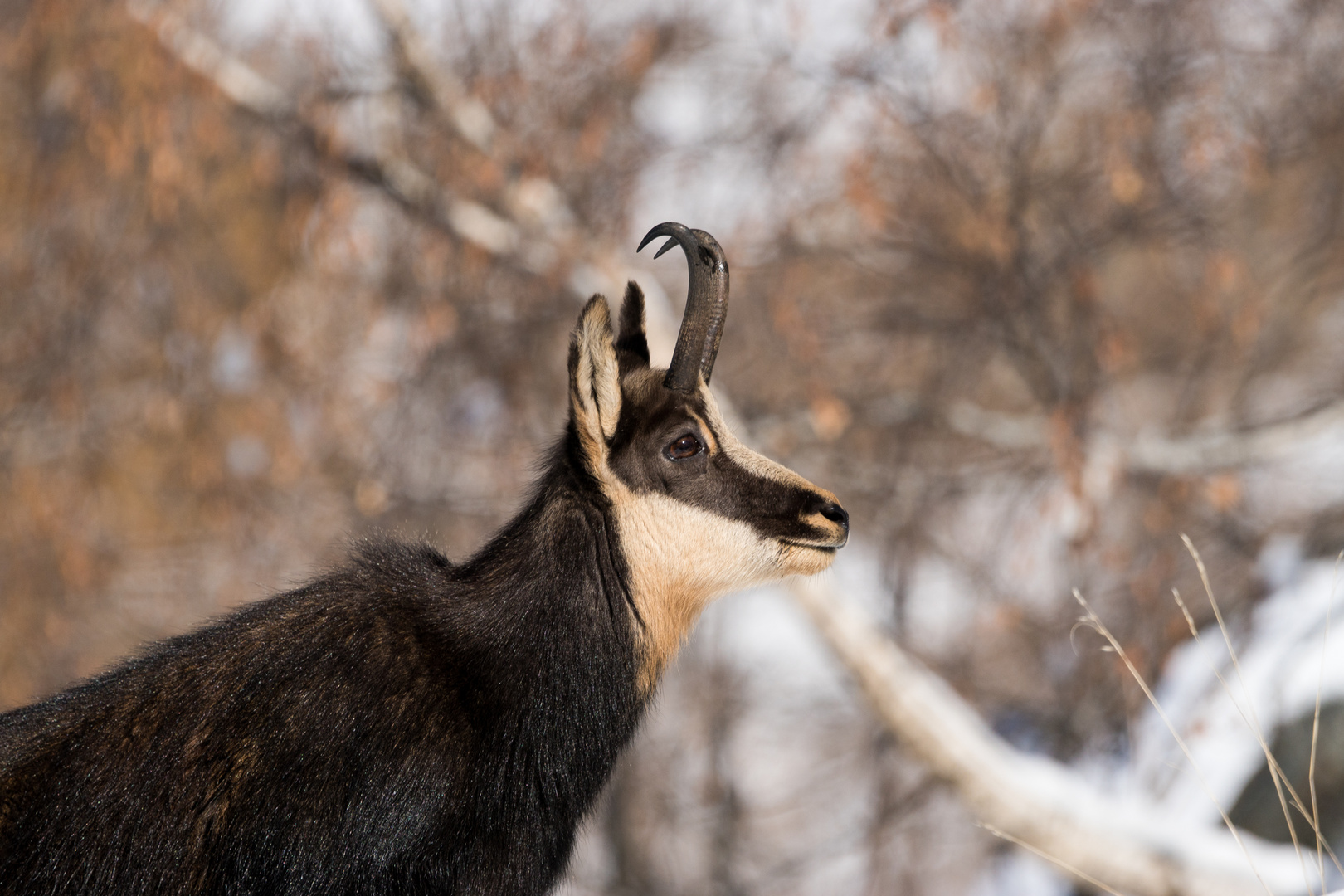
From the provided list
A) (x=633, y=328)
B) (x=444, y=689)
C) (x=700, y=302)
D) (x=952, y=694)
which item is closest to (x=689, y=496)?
(x=700, y=302)

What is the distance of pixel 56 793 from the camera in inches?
121

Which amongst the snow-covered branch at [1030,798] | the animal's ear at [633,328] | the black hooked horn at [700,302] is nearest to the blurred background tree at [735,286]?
the snow-covered branch at [1030,798]

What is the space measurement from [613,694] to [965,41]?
671 cm

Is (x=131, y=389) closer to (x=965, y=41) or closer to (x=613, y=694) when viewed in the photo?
(x=965, y=41)

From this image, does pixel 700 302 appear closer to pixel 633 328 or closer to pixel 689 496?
pixel 633 328

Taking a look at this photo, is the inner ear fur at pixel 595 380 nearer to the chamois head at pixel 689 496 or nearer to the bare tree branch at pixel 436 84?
the chamois head at pixel 689 496

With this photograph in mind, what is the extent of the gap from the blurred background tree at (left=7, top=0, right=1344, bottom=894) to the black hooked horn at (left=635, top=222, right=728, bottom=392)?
13.8 feet

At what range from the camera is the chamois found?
308 cm

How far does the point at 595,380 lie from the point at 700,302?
1.44ft

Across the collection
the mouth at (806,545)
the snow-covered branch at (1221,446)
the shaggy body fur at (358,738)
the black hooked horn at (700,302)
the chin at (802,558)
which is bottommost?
the shaggy body fur at (358,738)

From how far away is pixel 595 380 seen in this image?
12.4ft

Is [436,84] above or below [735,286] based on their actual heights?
above

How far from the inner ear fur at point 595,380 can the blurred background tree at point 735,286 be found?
166 inches

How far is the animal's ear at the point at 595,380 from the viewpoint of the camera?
12.1ft
